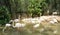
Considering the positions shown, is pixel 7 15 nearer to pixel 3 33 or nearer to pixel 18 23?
pixel 18 23

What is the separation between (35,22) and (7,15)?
9.14 feet

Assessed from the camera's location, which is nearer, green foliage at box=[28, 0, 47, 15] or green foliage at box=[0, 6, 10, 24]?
green foliage at box=[0, 6, 10, 24]

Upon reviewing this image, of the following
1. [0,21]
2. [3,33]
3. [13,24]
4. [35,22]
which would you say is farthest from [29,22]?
[3,33]

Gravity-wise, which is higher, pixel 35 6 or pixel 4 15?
pixel 35 6

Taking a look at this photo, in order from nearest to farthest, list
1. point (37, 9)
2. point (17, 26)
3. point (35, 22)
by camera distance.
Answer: point (17, 26), point (35, 22), point (37, 9)

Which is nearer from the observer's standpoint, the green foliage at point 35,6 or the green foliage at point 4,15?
the green foliage at point 4,15

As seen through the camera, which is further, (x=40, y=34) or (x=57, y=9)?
(x=57, y=9)

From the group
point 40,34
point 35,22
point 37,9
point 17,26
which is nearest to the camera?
point 40,34

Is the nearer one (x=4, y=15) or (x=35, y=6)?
(x=4, y=15)

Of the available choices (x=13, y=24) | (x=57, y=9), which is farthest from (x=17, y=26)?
(x=57, y=9)

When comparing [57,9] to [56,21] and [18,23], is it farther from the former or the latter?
[18,23]

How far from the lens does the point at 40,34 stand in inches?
534

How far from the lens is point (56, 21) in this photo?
62.4 ft

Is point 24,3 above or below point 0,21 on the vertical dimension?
above
